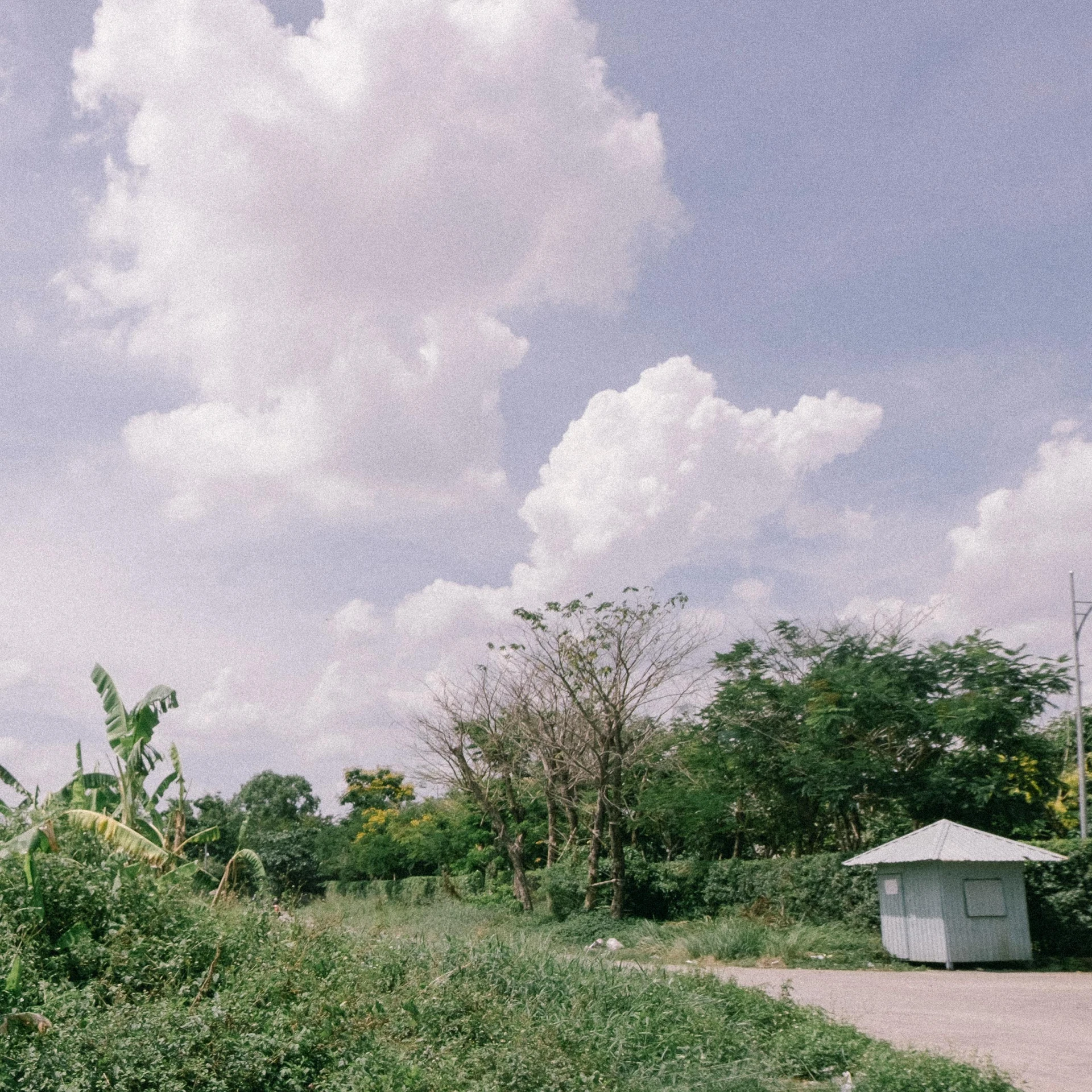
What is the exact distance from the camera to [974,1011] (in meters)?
10.6


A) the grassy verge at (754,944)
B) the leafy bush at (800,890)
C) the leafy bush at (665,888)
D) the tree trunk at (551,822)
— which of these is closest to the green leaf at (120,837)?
the grassy verge at (754,944)

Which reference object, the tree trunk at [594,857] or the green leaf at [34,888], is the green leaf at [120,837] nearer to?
the green leaf at [34,888]

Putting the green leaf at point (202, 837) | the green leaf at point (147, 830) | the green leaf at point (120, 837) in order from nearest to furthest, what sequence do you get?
the green leaf at point (120, 837), the green leaf at point (202, 837), the green leaf at point (147, 830)

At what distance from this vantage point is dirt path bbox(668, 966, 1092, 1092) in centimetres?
777

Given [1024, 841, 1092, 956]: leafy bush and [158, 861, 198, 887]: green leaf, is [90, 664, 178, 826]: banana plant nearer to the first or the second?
[158, 861, 198, 887]: green leaf

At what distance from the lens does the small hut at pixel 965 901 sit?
588 inches

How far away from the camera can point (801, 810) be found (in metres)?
21.2

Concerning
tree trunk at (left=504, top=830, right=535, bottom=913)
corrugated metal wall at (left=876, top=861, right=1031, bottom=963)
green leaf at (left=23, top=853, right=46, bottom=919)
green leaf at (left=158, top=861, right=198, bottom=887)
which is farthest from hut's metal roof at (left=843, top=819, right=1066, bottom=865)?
green leaf at (left=23, top=853, right=46, bottom=919)

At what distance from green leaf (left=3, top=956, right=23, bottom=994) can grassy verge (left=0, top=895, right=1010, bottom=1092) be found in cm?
17

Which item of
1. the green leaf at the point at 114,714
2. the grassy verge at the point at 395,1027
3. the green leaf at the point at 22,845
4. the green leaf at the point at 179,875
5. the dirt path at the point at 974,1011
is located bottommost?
the dirt path at the point at 974,1011

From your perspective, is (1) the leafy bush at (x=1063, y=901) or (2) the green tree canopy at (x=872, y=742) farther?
(2) the green tree canopy at (x=872, y=742)

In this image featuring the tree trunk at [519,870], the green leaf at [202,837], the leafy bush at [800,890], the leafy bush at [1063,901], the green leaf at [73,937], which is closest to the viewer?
the green leaf at [73,937]

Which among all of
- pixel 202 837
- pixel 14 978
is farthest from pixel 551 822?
pixel 14 978

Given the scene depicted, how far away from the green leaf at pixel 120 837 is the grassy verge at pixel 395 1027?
1914mm
